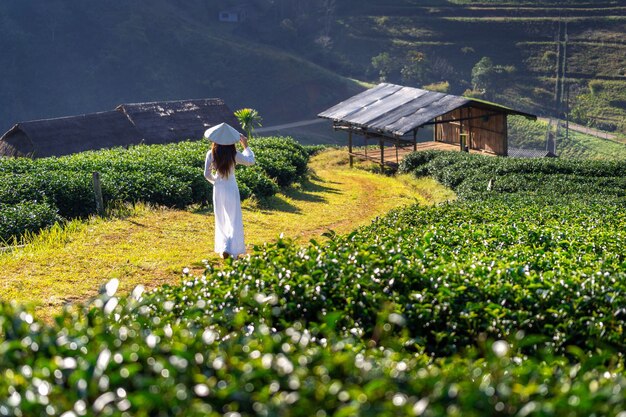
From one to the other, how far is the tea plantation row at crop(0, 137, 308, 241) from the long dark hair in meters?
4.87

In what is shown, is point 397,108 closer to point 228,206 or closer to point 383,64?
point 228,206

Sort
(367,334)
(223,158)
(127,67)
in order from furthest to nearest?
1. (127,67)
2. (223,158)
3. (367,334)

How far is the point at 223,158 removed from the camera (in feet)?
40.7

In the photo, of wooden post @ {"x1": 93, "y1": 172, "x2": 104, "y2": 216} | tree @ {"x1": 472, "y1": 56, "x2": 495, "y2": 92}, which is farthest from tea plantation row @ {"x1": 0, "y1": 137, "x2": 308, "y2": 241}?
tree @ {"x1": 472, "y1": 56, "x2": 495, "y2": 92}

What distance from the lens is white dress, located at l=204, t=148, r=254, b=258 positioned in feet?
41.6

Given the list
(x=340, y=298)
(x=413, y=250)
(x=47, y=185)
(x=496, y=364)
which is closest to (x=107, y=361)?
(x=496, y=364)

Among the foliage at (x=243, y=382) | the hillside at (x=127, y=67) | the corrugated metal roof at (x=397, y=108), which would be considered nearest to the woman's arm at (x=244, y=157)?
the foliage at (x=243, y=382)

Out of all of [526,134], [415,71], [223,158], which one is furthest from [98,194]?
[415,71]

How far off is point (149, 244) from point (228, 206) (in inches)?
98.7

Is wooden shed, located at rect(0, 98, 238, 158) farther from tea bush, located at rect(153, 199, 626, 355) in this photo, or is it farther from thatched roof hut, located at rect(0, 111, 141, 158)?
tea bush, located at rect(153, 199, 626, 355)

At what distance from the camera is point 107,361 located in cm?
456

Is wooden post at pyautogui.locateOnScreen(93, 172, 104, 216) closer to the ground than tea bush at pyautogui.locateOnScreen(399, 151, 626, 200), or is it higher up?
higher up

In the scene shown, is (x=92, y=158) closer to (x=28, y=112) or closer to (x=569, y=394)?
(x=569, y=394)

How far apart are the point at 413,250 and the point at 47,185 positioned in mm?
11325
